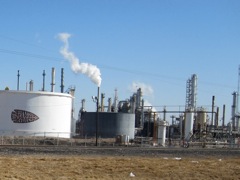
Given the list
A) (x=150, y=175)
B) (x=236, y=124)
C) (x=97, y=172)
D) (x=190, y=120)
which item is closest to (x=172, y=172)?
(x=150, y=175)

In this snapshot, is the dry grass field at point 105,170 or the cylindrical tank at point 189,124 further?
the cylindrical tank at point 189,124

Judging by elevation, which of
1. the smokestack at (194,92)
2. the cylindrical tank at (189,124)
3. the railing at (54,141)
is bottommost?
the railing at (54,141)

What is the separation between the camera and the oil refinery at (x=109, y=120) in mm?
56469

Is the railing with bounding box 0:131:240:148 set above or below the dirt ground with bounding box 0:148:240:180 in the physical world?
below

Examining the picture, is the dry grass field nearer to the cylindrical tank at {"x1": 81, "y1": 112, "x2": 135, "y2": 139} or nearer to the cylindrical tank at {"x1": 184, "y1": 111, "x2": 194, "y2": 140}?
the cylindrical tank at {"x1": 184, "y1": 111, "x2": 194, "y2": 140}

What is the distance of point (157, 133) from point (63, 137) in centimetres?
1250

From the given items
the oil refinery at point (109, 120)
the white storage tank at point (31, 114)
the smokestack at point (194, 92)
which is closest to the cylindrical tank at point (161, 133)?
the oil refinery at point (109, 120)

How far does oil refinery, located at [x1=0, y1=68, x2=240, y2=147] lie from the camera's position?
56469 mm

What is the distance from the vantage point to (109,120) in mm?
68625

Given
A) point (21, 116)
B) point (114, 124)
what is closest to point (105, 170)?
point (21, 116)

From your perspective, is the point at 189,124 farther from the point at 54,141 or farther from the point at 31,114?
the point at 31,114

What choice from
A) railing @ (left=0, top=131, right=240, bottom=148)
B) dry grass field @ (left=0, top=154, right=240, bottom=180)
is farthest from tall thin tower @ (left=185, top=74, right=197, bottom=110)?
dry grass field @ (left=0, top=154, right=240, bottom=180)

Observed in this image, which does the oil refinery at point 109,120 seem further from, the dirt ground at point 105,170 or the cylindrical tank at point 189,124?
the dirt ground at point 105,170

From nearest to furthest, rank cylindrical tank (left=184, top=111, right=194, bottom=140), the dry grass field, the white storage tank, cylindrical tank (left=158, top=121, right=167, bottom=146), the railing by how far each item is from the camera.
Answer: the dry grass field
the railing
the white storage tank
cylindrical tank (left=158, top=121, right=167, bottom=146)
cylindrical tank (left=184, top=111, right=194, bottom=140)
